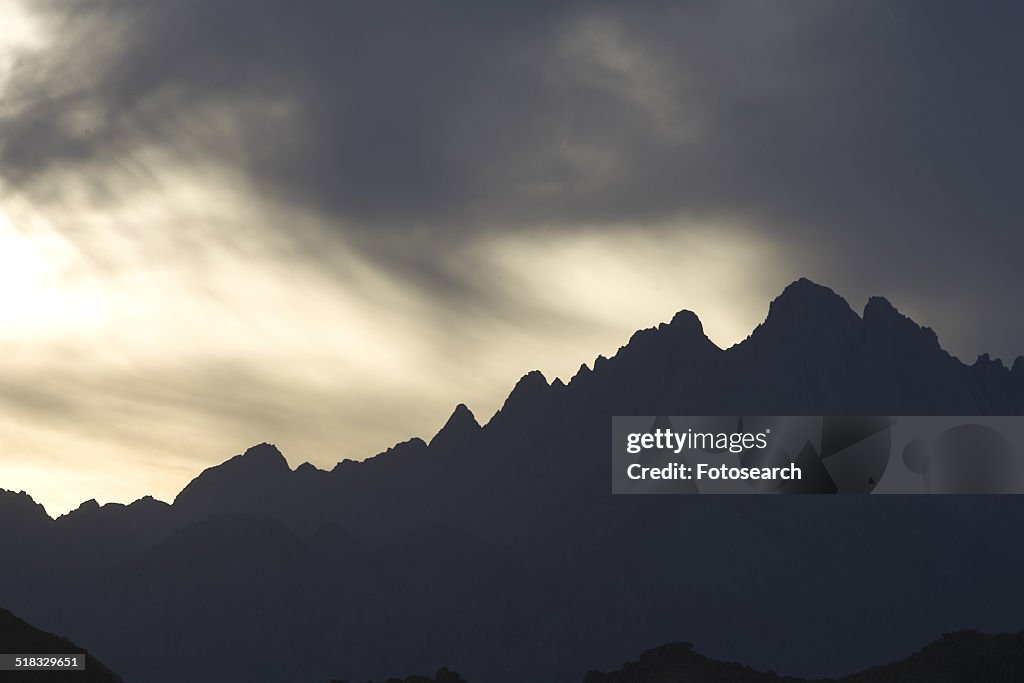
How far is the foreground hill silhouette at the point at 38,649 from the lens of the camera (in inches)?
3243

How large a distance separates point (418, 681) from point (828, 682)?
4317 centimetres

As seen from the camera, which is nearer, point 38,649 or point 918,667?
point 38,649

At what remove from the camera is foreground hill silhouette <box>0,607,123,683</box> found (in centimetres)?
8238

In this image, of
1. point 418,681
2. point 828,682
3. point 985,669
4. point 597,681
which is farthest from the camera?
point 828,682

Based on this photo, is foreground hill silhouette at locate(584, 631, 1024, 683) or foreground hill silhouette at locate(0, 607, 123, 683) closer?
foreground hill silhouette at locate(0, 607, 123, 683)

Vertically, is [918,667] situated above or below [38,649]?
above

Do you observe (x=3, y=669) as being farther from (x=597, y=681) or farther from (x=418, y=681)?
(x=597, y=681)

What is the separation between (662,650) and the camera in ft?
341

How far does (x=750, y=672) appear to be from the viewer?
3959 inches

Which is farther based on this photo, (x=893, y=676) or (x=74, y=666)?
(x=893, y=676)

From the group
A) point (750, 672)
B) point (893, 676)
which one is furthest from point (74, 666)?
point (893, 676)

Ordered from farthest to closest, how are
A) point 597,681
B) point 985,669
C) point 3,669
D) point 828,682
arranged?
point 828,682
point 597,681
point 985,669
point 3,669

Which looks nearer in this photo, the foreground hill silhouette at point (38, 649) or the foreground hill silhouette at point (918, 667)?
the foreground hill silhouette at point (38, 649)

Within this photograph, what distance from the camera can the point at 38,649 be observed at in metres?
86.0
